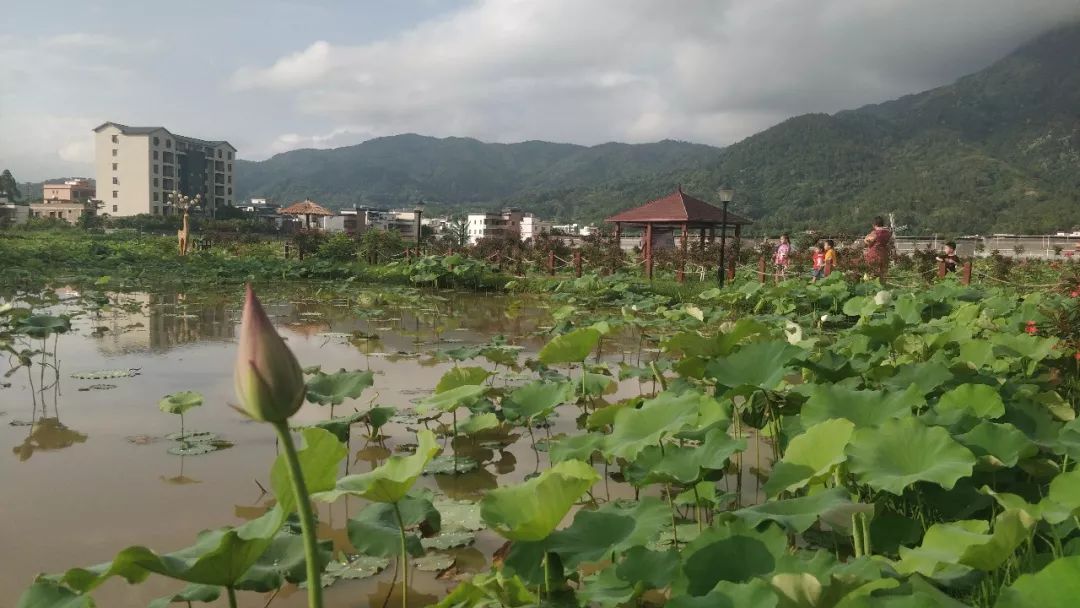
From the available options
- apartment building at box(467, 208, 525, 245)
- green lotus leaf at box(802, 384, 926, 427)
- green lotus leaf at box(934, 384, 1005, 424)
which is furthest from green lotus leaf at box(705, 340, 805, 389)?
apartment building at box(467, 208, 525, 245)

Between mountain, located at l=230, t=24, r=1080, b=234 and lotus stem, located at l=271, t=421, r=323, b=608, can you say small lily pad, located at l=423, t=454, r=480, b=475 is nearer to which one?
lotus stem, located at l=271, t=421, r=323, b=608

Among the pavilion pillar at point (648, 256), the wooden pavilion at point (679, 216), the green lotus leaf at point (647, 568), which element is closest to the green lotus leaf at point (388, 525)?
the green lotus leaf at point (647, 568)

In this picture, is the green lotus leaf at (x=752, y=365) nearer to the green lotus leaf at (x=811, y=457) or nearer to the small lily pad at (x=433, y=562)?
the green lotus leaf at (x=811, y=457)

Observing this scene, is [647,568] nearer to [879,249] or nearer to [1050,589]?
[1050,589]

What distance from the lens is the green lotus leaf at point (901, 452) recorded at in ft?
5.10

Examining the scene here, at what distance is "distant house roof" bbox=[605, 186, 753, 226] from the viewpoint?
14.2 metres

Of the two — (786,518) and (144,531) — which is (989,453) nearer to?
(786,518)

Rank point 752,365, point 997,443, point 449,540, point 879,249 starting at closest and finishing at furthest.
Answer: point 997,443 → point 449,540 → point 752,365 → point 879,249

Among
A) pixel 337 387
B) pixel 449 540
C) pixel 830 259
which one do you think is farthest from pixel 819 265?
pixel 449 540

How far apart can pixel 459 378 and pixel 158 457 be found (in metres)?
1.11

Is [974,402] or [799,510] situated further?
[974,402]

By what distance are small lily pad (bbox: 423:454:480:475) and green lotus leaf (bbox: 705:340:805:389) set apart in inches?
35.5

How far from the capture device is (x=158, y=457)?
267 cm

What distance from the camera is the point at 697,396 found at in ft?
6.60
